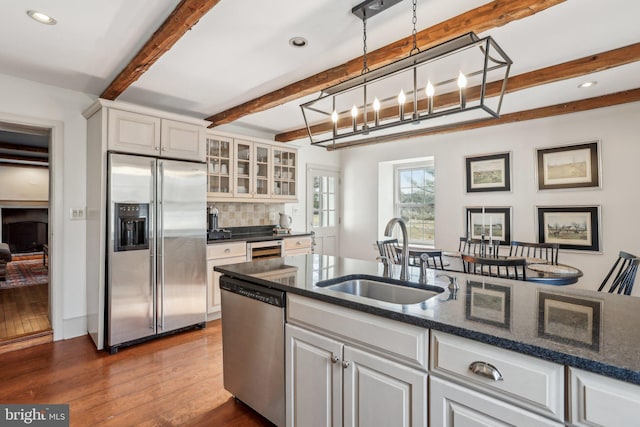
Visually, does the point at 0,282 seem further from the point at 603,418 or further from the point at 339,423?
the point at 603,418

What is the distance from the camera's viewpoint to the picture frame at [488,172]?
4242 mm

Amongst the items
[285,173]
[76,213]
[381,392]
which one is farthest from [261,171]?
[381,392]

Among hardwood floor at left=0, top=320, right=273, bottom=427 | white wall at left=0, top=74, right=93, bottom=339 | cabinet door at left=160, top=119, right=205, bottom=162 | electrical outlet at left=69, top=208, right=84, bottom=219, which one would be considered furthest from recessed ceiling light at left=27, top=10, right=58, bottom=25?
hardwood floor at left=0, top=320, right=273, bottom=427

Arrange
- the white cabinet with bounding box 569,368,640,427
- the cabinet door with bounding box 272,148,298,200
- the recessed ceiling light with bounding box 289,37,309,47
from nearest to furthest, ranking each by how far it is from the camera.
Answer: the white cabinet with bounding box 569,368,640,427
the recessed ceiling light with bounding box 289,37,309,47
the cabinet door with bounding box 272,148,298,200

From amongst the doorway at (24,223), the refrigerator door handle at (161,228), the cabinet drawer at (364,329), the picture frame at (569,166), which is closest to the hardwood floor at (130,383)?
the refrigerator door handle at (161,228)

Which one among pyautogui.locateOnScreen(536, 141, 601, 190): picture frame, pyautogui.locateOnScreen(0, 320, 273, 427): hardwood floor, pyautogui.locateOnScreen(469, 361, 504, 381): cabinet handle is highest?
pyautogui.locateOnScreen(536, 141, 601, 190): picture frame

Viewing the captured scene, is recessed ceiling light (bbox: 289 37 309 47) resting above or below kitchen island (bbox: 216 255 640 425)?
above

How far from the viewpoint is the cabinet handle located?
3.32 feet

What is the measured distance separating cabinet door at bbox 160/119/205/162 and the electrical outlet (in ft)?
3.37

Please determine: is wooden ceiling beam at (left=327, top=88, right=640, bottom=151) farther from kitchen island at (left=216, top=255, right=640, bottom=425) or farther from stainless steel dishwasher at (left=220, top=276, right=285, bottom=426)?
kitchen island at (left=216, top=255, right=640, bottom=425)

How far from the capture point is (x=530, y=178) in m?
4.06

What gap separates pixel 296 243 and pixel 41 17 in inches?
133

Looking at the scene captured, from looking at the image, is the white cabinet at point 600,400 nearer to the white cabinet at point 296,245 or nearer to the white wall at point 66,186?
the white cabinet at point 296,245

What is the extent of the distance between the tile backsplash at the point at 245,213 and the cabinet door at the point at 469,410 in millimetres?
3740
